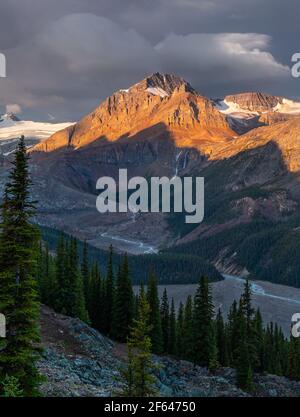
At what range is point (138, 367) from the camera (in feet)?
113

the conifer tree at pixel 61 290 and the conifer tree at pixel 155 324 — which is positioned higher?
the conifer tree at pixel 61 290

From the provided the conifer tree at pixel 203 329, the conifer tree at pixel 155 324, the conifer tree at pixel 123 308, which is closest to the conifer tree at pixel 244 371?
the conifer tree at pixel 203 329

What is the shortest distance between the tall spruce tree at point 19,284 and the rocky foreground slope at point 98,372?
8.09m

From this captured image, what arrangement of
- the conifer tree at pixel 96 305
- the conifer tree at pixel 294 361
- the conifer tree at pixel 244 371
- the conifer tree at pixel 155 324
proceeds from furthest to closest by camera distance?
1. the conifer tree at pixel 294 361
2. the conifer tree at pixel 96 305
3. the conifer tree at pixel 155 324
4. the conifer tree at pixel 244 371

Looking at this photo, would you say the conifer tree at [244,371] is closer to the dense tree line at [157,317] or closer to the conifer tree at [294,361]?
the dense tree line at [157,317]

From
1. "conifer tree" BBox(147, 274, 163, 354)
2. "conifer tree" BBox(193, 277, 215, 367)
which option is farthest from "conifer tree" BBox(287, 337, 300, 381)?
"conifer tree" BBox(147, 274, 163, 354)

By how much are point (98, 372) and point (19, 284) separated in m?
23.8

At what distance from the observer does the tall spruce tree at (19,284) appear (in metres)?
31.4

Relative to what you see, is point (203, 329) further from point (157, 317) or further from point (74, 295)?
point (74, 295)

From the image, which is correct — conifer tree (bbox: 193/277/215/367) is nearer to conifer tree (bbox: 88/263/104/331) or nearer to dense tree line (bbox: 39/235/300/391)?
dense tree line (bbox: 39/235/300/391)

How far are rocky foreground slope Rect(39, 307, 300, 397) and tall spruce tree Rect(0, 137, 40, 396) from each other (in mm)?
8095

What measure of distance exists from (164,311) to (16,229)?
233 feet

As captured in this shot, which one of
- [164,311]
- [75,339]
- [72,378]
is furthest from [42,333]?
[164,311]
